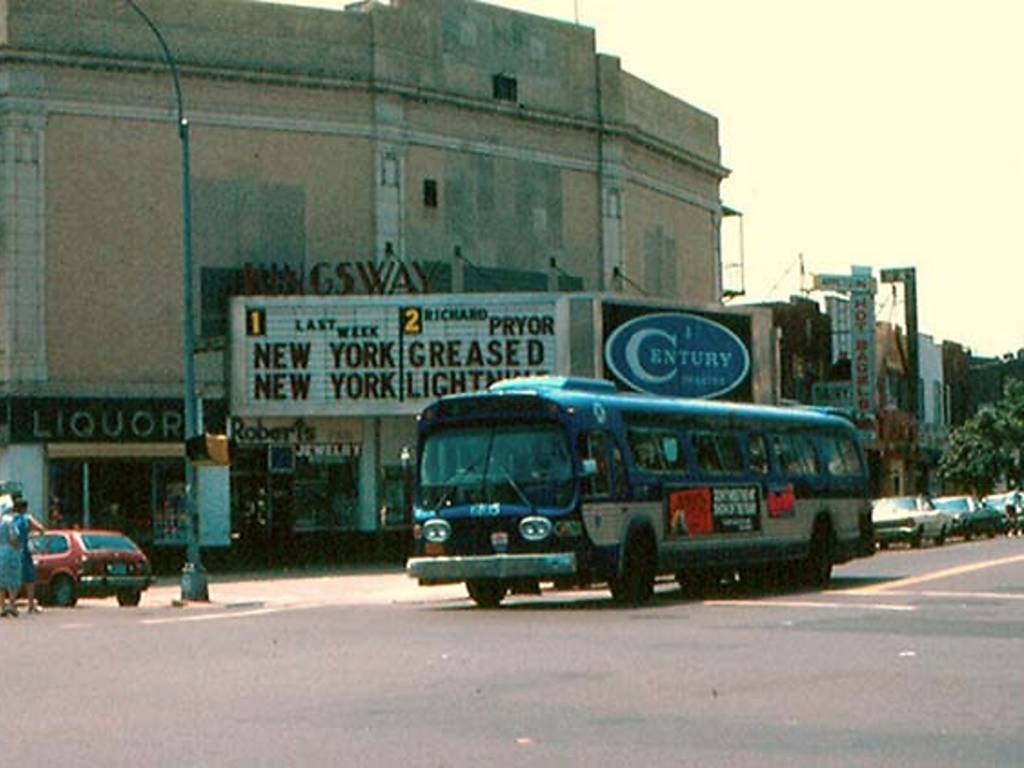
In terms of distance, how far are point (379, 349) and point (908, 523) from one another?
18.7 m

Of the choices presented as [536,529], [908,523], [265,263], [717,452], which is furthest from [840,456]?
[908,523]

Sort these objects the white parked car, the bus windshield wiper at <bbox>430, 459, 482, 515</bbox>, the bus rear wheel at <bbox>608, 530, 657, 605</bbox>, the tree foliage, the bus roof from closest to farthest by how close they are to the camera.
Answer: the bus windshield wiper at <bbox>430, 459, 482, 515</bbox> < the bus roof < the bus rear wheel at <bbox>608, 530, 657, 605</bbox> < the white parked car < the tree foliage

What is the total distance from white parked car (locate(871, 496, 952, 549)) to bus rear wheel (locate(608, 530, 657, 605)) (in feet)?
88.3

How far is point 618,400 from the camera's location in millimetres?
26516

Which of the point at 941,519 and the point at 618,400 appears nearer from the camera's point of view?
the point at 618,400

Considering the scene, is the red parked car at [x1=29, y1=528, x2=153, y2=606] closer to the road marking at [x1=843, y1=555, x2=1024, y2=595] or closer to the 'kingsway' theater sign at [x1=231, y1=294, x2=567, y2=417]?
the 'kingsway' theater sign at [x1=231, y1=294, x2=567, y2=417]

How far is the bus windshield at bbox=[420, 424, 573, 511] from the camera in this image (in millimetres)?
25109

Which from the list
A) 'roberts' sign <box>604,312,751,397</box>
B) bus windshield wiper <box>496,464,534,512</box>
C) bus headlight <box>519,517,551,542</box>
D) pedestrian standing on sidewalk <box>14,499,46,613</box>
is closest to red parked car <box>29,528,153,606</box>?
pedestrian standing on sidewalk <box>14,499,46,613</box>

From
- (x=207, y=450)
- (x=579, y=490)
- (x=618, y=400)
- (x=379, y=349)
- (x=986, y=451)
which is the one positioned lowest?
(x=579, y=490)

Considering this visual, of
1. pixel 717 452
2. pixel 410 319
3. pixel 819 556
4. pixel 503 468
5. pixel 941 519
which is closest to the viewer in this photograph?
pixel 503 468

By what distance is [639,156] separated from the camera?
181 ft

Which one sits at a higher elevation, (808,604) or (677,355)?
(677,355)

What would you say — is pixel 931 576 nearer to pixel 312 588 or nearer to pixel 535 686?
pixel 312 588

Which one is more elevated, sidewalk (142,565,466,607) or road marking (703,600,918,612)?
road marking (703,600,918,612)
